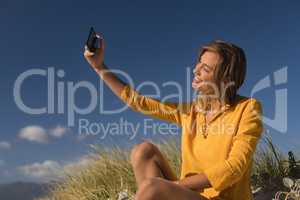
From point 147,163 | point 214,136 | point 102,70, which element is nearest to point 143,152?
point 147,163

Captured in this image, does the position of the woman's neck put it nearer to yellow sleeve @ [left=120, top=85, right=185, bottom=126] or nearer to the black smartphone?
yellow sleeve @ [left=120, top=85, right=185, bottom=126]

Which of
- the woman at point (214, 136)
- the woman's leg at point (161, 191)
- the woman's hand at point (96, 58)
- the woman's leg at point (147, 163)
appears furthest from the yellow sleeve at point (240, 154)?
the woman's hand at point (96, 58)

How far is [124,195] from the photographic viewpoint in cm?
561

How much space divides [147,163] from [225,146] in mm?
Answer: 562

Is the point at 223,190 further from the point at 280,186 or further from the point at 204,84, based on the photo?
the point at 280,186

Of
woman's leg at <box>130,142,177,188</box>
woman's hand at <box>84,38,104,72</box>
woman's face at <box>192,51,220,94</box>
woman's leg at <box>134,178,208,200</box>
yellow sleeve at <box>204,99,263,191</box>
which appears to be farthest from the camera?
woman's hand at <box>84,38,104,72</box>

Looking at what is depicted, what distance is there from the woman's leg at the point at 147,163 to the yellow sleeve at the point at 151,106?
23 cm

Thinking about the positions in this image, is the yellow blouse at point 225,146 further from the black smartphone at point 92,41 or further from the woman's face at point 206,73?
the black smartphone at point 92,41

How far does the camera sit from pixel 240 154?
293cm

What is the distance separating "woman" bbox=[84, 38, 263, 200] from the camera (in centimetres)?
292

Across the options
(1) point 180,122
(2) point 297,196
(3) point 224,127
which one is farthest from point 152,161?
(2) point 297,196

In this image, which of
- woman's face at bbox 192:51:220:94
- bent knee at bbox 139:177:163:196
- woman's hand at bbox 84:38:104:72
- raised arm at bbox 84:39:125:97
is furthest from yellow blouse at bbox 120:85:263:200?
woman's hand at bbox 84:38:104:72

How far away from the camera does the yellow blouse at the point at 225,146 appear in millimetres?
2916

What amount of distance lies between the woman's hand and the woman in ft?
1.80
